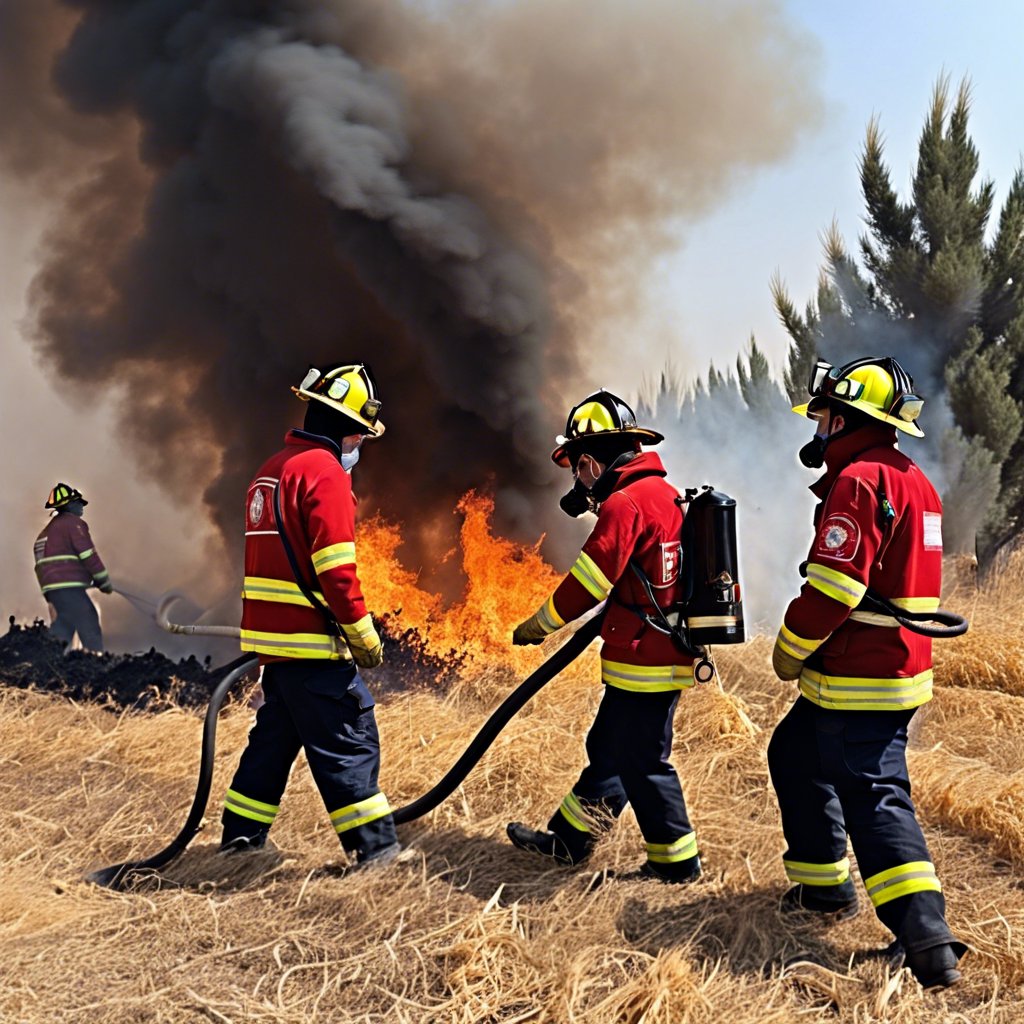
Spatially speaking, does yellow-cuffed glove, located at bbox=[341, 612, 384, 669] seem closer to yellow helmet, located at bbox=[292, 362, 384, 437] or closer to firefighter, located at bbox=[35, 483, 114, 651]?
yellow helmet, located at bbox=[292, 362, 384, 437]

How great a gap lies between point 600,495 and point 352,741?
4.64 ft

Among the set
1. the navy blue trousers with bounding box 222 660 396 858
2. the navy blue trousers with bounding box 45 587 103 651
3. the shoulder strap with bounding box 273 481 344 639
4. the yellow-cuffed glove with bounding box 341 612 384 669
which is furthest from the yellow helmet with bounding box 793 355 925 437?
the navy blue trousers with bounding box 45 587 103 651

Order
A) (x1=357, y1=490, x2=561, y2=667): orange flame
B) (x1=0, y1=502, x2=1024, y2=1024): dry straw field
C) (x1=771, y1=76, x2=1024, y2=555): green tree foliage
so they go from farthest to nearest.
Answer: (x1=771, y1=76, x2=1024, y2=555): green tree foliage, (x1=357, y1=490, x2=561, y2=667): orange flame, (x1=0, y1=502, x2=1024, y2=1024): dry straw field

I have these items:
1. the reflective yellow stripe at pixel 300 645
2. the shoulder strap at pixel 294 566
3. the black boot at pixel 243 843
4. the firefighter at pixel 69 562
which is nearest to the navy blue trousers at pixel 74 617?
the firefighter at pixel 69 562

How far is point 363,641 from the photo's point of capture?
13.4 feet

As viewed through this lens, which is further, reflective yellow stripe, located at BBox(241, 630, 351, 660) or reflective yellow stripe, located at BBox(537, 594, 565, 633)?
reflective yellow stripe, located at BBox(241, 630, 351, 660)

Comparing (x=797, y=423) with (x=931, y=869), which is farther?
(x=797, y=423)

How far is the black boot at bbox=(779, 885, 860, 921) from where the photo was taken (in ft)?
12.2

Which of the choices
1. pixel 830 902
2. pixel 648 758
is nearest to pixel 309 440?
pixel 648 758

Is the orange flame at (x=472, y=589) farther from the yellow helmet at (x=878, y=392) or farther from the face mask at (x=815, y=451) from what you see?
the yellow helmet at (x=878, y=392)

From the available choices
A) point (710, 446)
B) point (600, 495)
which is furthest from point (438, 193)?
point (600, 495)

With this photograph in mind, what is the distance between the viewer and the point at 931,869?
3336 mm

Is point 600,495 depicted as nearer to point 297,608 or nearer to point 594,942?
point 297,608

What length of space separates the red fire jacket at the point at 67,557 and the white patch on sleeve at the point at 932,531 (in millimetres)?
8410
